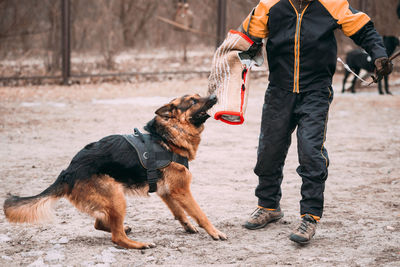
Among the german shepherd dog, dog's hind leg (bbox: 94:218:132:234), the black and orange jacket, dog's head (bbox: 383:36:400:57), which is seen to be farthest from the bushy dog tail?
dog's head (bbox: 383:36:400:57)

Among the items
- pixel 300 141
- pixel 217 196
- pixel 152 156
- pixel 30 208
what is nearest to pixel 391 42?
pixel 217 196

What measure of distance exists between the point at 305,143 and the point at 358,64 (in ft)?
29.7

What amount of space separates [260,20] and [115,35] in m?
10.3

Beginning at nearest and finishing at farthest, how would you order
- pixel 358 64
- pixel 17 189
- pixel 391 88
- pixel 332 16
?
pixel 332 16 < pixel 17 189 < pixel 358 64 < pixel 391 88

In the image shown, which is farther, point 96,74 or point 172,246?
point 96,74

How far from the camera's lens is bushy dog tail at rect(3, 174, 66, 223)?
367 centimetres

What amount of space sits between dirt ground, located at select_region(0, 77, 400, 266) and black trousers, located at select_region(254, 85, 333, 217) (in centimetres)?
34

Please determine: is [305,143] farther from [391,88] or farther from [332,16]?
[391,88]

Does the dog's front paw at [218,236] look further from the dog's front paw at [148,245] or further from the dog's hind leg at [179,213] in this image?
the dog's front paw at [148,245]

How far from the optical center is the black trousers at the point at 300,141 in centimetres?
405

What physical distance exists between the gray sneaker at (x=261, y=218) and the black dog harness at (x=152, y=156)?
0.80 meters

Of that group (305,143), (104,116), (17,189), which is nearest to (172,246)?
(305,143)

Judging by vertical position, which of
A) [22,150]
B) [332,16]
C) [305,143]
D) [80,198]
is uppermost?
[332,16]

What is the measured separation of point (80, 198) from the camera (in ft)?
12.3
